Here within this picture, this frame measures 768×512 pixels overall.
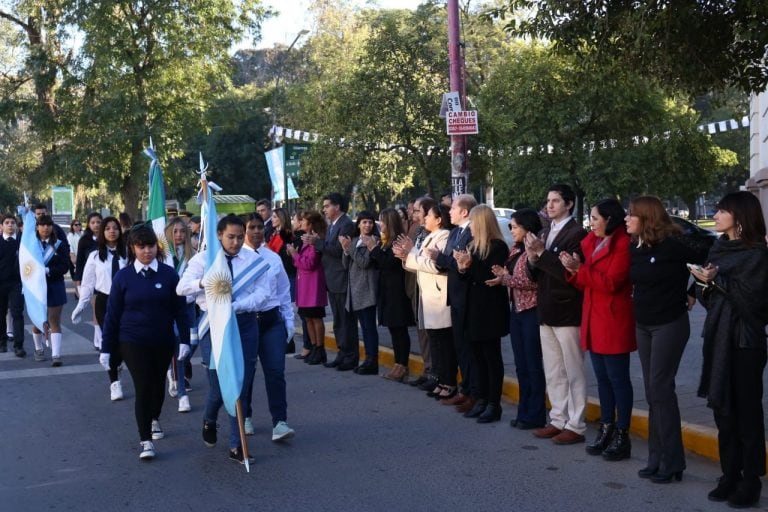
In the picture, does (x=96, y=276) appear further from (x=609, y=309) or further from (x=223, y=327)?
(x=609, y=309)

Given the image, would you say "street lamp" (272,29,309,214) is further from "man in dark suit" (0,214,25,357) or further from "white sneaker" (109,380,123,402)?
"white sneaker" (109,380,123,402)

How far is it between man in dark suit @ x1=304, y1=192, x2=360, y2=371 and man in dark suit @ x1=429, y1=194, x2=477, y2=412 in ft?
7.52

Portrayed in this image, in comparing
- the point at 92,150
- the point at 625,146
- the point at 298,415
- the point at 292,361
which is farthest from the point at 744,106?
the point at 298,415

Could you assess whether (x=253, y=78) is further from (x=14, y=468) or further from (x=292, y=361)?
(x=14, y=468)

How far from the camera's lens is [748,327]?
579 centimetres

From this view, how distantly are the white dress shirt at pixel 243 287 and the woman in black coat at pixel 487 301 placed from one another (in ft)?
5.92

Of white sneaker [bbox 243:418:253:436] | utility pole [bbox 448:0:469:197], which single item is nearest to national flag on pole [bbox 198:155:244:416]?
white sneaker [bbox 243:418:253:436]

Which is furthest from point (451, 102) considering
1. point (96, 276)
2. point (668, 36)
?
point (96, 276)

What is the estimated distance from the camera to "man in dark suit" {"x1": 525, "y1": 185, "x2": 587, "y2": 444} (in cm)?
735

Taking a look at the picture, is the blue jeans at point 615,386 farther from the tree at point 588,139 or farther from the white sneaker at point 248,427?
the tree at point 588,139

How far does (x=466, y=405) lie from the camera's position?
29.4 feet

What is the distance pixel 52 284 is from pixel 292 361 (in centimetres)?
332

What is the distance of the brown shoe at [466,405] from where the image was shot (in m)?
8.91

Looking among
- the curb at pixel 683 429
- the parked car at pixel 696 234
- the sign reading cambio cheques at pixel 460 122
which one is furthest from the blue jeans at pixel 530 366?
the sign reading cambio cheques at pixel 460 122
